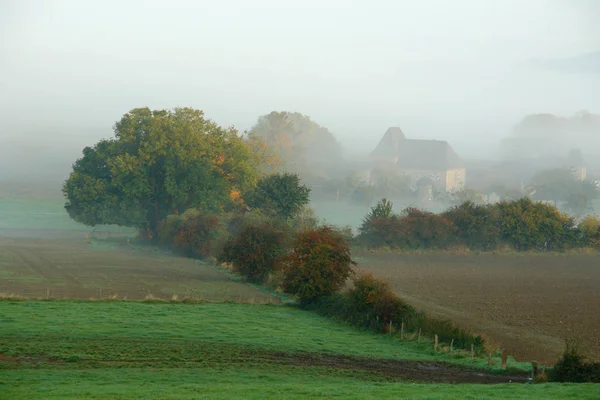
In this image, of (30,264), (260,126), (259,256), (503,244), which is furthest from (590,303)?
(260,126)

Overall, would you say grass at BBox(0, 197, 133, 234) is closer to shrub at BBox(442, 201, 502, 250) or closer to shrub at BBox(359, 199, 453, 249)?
shrub at BBox(359, 199, 453, 249)

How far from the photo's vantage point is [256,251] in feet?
178

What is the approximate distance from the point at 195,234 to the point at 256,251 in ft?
66.5

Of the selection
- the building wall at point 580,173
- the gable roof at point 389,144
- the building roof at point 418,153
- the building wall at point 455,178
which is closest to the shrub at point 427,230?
the building wall at point 455,178

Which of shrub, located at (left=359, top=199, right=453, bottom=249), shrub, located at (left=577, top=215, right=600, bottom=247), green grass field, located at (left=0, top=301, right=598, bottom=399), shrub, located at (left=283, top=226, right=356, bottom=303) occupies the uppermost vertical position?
shrub, located at (left=577, top=215, right=600, bottom=247)

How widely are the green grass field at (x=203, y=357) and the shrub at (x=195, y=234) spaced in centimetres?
3144

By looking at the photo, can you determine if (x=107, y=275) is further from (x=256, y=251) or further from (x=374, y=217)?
(x=374, y=217)

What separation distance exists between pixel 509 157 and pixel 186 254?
119423 mm

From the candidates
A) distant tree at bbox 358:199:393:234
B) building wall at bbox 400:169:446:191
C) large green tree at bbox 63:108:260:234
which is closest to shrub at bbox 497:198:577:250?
distant tree at bbox 358:199:393:234

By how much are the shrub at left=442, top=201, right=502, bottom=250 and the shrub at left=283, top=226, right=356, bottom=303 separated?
40.2 m

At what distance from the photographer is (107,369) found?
954 inches

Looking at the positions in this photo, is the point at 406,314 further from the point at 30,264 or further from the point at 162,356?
the point at 30,264

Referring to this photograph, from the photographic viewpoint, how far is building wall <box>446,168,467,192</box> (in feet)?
510

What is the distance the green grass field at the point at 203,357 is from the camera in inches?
810
